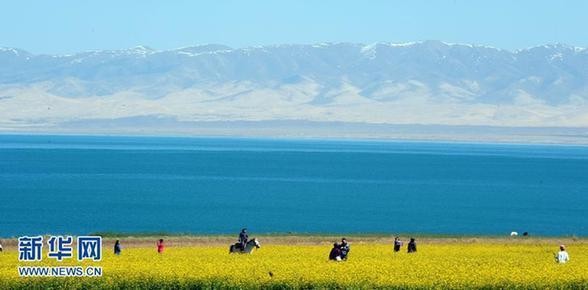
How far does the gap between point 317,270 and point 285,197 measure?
219 feet

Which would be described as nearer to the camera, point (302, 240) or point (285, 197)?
point (302, 240)

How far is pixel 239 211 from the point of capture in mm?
85188

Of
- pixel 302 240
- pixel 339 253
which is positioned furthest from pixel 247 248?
pixel 302 240

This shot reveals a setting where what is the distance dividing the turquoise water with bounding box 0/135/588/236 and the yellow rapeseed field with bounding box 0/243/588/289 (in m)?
29.3

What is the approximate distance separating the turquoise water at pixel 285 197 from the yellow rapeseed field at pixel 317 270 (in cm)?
2932

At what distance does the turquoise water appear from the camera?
246 ft

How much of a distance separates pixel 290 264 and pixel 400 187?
271ft

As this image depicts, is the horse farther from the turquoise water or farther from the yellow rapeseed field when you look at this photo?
the turquoise water

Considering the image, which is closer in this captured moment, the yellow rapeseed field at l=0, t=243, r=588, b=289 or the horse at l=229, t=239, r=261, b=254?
the yellow rapeseed field at l=0, t=243, r=588, b=289

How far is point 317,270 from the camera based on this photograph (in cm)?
3275

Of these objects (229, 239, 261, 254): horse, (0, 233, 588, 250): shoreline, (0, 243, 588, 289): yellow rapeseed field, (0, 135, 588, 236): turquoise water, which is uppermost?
(0, 135, 588, 236): turquoise water

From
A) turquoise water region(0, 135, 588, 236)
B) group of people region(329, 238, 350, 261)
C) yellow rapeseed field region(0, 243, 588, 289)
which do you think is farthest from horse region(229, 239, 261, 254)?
turquoise water region(0, 135, 588, 236)

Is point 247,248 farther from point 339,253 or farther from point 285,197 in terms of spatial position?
point 285,197

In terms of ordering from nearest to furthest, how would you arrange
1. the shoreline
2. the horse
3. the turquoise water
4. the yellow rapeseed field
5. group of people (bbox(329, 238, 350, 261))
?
the yellow rapeseed field < group of people (bbox(329, 238, 350, 261)) < the horse < the shoreline < the turquoise water
